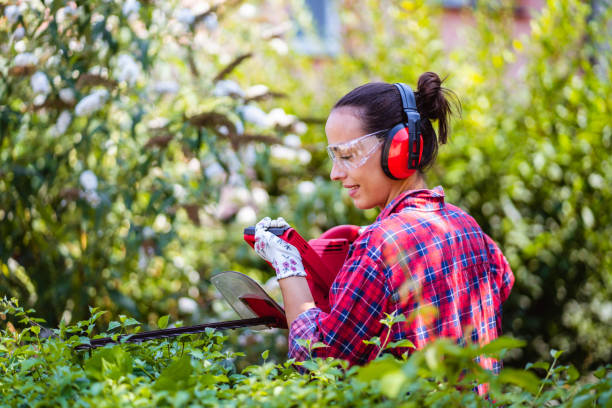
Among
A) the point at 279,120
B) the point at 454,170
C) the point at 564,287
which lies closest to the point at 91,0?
the point at 279,120

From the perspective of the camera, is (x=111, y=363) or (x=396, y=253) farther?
(x=396, y=253)

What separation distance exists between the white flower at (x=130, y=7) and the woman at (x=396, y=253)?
147 centimetres

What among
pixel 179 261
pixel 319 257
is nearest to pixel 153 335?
pixel 319 257

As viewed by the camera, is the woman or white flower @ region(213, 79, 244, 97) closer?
the woman

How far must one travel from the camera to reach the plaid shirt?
147 centimetres

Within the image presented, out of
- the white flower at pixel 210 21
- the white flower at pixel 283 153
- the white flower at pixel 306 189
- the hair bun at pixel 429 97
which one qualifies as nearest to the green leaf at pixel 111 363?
the hair bun at pixel 429 97

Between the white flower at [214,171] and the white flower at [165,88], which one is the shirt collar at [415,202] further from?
the white flower at [165,88]

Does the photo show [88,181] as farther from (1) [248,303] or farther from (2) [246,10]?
(2) [246,10]

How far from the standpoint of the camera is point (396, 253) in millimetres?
1500

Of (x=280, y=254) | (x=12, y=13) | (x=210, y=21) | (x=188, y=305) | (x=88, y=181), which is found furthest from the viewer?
(x=188, y=305)

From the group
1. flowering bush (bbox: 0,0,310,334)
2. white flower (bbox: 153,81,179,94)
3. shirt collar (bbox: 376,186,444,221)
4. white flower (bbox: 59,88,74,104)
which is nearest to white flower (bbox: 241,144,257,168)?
flowering bush (bbox: 0,0,310,334)

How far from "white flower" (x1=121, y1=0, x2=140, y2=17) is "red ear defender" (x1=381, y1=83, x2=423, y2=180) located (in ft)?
5.09

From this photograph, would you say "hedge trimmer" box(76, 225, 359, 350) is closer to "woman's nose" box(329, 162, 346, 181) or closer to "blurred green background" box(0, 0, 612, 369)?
"woman's nose" box(329, 162, 346, 181)

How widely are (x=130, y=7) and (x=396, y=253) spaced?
190 cm
